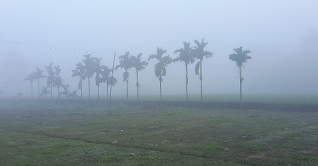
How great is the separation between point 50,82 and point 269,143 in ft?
324

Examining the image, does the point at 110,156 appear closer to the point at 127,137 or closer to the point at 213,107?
the point at 127,137

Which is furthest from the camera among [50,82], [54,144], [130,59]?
[50,82]

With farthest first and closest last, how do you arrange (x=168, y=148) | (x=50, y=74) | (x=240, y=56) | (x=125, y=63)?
1. (x=50, y=74)
2. (x=125, y=63)
3. (x=240, y=56)
4. (x=168, y=148)

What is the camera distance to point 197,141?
20.8 metres

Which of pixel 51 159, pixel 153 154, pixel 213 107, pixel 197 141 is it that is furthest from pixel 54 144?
pixel 213 107

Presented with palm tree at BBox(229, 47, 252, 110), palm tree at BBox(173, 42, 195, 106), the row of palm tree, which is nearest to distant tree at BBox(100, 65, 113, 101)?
the row of palm tree

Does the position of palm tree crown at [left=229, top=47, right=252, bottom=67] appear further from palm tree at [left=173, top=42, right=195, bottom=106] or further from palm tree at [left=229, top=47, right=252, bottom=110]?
palm tree at [left=173, top=42, right=195, bottom=106]

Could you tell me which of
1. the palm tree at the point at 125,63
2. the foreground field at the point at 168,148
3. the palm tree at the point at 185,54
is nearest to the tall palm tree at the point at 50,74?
the palm tree at the point at 125,63

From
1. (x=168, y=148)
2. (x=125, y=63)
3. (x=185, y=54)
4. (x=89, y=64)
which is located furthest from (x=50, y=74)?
(x=168, y=148)

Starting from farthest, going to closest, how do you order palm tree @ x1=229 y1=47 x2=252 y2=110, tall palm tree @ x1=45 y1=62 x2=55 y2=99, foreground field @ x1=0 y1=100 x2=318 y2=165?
tall palm tree @ x1=45 y1=62 x2=55 y2=99 < palm tree @ x1=229 y1=47 x2=252 y2=110 < foreground field @ x1=0 y1=100 x2=318 y2=165

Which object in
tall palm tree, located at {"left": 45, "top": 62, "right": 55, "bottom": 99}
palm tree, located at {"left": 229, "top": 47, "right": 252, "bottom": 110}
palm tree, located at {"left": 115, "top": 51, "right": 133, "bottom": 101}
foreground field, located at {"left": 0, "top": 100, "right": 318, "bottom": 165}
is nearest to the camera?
foreground field, located at {"left": 0, "top": 100, "right": 318, "bottom": 165}

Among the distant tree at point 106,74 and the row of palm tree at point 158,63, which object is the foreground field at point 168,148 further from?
the distant tree at point 106,74

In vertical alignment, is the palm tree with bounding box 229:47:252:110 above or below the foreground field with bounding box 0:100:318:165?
above

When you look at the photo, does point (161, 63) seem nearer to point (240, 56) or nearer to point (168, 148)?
point (240, 56)
